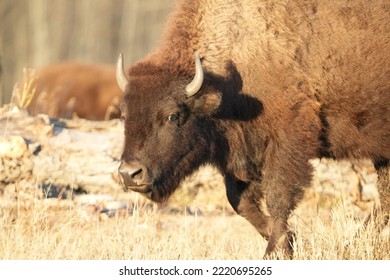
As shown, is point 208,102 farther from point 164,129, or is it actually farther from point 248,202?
point 248,202

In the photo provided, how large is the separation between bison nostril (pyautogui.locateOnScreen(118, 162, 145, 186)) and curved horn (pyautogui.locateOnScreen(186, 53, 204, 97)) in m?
0.83

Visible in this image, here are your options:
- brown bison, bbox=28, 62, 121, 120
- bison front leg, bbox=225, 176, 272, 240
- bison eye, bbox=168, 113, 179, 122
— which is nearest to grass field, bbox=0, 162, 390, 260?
bison front leg, bbox=225, 176, 272, 240

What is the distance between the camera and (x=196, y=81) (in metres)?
7.48

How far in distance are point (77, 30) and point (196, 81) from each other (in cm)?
3888

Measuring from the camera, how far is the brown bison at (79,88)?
17.7m

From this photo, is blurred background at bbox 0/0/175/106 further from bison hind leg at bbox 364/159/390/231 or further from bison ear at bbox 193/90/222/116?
bison ear at bbox 193/90/222/116

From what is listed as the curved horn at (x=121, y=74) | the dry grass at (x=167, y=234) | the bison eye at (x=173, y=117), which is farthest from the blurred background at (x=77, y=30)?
the bison eye at (x=173, y=117)

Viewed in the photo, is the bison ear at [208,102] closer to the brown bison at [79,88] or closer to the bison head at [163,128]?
the bison head at [163,128]

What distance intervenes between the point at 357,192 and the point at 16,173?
12.1 feet

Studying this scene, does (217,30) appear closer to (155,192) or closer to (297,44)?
(297,44)

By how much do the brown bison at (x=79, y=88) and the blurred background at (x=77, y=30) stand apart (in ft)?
62.5

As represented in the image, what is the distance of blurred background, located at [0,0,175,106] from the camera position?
134ft

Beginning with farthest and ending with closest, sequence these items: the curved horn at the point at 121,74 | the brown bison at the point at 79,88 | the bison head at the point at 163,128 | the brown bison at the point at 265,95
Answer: the brown bison at the point at 79,88
the curved horn at the point at 121,74
the brown bison at the point at 265,95
the bison head at the point at 163,128

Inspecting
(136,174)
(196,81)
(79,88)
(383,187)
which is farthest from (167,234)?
(79,88)
